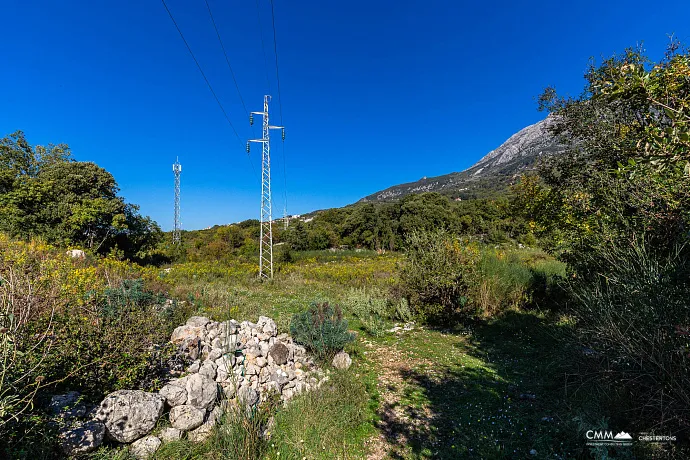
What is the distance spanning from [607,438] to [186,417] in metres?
4.13

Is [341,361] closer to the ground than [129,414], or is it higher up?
closer to the ground

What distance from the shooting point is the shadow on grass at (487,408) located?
2838 millimetres

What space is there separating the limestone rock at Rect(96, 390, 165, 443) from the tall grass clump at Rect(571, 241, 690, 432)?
14.8ft

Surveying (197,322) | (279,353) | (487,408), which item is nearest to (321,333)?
(279,353)

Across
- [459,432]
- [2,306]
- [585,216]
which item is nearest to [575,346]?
[459,432]

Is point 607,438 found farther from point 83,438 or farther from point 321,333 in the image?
point 83,438

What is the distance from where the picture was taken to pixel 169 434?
116 inches

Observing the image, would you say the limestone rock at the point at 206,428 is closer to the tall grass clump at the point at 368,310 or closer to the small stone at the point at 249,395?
the small stone at the point at 249,395

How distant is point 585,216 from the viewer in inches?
212

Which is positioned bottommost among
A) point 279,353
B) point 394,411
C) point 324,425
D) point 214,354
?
point 394,411

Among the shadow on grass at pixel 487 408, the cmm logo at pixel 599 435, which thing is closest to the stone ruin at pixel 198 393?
the shadow on grass at pixel 487 408

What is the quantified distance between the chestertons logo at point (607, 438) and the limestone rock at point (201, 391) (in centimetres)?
388

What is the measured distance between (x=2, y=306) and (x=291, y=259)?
1879 centimetres

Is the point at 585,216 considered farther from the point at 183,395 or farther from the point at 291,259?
the point at 291,259
